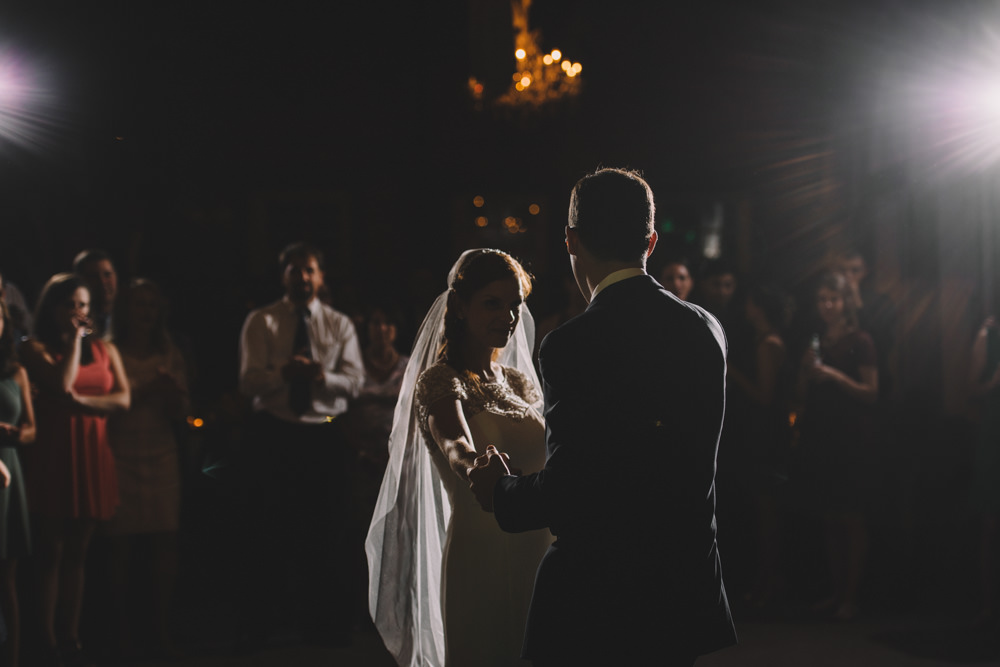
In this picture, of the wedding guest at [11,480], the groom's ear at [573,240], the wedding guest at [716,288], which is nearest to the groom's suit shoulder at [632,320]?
the groom's ear at [573,240]

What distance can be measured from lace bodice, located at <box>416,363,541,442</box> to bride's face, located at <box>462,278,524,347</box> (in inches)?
4.6

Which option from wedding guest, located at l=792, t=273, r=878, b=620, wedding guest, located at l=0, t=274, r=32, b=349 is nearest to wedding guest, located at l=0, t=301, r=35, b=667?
wedding guest, located at l=0, t=274, r=32, b=349

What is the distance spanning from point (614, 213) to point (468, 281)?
0.65 metres

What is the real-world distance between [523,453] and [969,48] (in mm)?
6270

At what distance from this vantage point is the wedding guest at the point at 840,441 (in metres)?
4.36

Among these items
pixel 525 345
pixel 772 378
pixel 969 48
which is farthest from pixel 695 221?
pixel 525 345

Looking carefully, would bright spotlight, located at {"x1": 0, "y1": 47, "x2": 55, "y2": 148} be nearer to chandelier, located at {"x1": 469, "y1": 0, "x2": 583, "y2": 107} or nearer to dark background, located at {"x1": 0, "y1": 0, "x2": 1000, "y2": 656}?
dark background, located at {"x1": 0, "y1": 0, "x2": 1000, "y2": 656}

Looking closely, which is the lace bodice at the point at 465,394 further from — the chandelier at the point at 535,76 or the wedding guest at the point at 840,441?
the chandelier at the point at 535,76

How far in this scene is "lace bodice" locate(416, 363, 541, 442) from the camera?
2105 millimetres

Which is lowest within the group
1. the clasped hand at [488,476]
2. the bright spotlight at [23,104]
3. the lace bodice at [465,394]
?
the clasped hand at [488,476]

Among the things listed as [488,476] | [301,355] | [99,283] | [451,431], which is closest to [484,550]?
Result: [451,431]

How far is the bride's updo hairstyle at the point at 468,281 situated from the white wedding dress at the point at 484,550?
0.23 feet

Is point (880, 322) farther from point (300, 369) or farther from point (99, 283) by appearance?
point (99, 283)

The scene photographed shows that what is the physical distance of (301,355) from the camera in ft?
13.2
